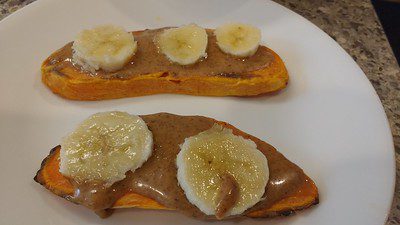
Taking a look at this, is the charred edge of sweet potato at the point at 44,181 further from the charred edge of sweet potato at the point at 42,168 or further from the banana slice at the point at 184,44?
the banana slice at the point at 184,44

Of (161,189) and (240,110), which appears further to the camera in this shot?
(240,110)

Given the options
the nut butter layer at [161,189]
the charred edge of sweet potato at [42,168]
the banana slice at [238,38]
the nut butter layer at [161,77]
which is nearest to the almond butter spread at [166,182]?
the nut butter layer at [161,189]

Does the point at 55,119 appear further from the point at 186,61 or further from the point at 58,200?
the point at 186,61

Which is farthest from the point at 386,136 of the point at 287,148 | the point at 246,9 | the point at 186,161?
the point at 246,9

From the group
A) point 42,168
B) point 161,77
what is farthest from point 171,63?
point 42,168

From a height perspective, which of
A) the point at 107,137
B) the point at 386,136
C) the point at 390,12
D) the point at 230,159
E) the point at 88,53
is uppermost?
the point at 88,53

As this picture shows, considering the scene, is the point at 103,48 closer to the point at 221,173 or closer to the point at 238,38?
the point at 238,38

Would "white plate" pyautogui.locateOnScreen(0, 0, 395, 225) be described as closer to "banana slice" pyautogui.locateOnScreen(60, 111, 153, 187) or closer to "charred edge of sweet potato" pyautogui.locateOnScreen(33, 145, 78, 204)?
"charred edge of sweet potato" pyautogui.locateOnScreen(33, 145, 78, 204)
